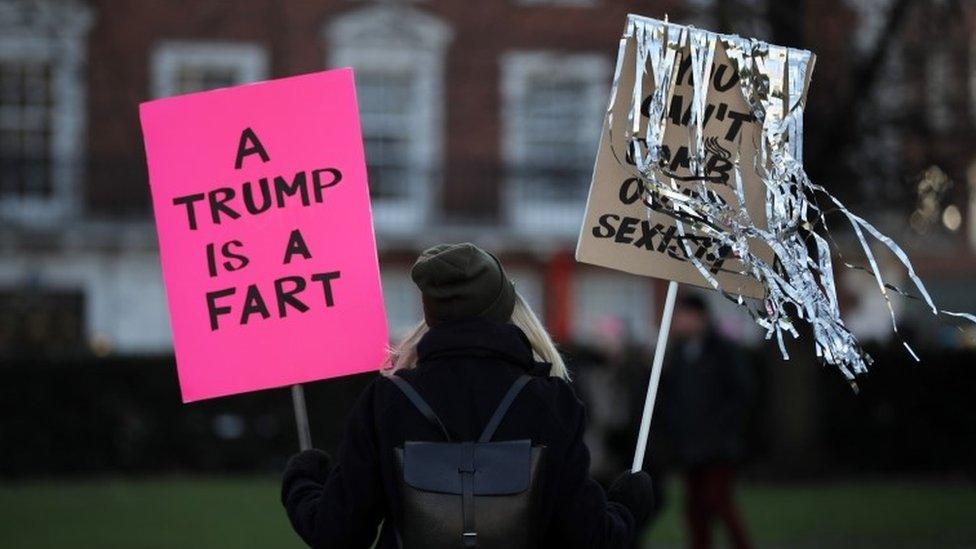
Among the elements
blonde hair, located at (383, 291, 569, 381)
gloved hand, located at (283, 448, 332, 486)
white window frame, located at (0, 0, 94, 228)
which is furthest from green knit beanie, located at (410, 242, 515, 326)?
white window frame, located at (0, 0, 94, 228)

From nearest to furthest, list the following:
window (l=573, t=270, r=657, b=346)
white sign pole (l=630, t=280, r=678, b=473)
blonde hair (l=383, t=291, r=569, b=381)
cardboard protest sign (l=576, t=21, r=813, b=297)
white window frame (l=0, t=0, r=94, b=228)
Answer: blonde hair (l=383, t=291, r=569, b=381)
white sign pole (l=630, t=280, r=678, b=473)
cardboard protest sign (l=576, t=21, r=813, b=297)
white window frame (l=0, t=0, r=94, b=228)
window (l=573, t=270, r=657, b=346)

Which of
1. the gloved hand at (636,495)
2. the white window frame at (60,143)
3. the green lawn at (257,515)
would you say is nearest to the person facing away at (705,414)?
the green lawn at (257,515)

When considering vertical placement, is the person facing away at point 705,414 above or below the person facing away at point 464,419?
below

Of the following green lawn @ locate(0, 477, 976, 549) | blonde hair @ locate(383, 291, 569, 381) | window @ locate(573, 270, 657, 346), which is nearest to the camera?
blonde hair @ locate(383, 291, 569, 381)

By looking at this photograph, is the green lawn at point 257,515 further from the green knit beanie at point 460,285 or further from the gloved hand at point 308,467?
the green knit beanie at point 460,285

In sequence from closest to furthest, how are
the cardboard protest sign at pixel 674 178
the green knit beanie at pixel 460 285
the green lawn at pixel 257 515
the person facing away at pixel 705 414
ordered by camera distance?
the green knit beanie at pixel 460 285 → the cardboard protest sign at pixel 674 178 → the person facing away at pixel 705 414 → the green lawn at pixel 257 515

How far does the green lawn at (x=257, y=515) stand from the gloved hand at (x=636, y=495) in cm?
797

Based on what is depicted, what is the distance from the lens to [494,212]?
27.6 metres

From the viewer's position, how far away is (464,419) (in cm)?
409

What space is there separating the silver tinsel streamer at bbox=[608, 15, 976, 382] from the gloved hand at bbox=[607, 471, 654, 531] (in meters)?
0.56

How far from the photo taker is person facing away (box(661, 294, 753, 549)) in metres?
10.4

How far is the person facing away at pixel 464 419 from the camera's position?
408cm

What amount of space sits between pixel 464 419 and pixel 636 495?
633mm

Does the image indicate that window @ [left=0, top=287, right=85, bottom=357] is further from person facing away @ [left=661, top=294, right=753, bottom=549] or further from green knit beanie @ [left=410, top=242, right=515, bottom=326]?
green knit beanie @ [left=410, top=242, right=515, bottom=326]
